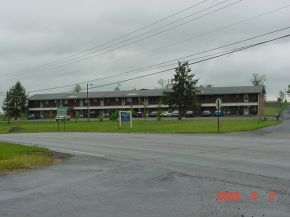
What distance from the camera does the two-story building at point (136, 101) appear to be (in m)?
103

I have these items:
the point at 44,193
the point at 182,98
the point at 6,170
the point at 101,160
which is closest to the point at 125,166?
the point at 101,160

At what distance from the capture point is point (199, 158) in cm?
1617

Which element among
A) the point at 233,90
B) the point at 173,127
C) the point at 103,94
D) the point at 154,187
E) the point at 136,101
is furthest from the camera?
the point at 103,94

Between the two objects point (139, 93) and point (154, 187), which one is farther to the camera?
point (139, 93)

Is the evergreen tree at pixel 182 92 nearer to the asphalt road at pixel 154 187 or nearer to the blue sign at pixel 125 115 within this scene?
the blue sign at pixel 125 115

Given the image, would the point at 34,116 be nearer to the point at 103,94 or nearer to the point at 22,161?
the point at 103,94

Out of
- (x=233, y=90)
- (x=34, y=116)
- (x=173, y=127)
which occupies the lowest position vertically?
(x=173, y=127)

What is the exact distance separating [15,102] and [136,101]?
31.5 meters

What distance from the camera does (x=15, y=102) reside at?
12269cm

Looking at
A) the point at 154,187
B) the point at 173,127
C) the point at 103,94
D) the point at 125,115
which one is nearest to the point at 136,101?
the point at 103,94

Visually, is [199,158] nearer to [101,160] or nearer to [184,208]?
[101,160]
